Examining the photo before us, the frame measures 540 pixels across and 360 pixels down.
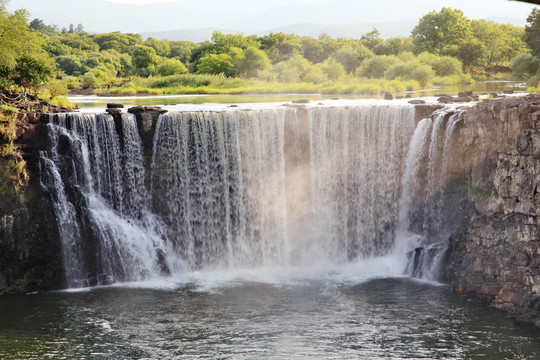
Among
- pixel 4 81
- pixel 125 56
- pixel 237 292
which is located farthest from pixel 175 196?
pixel 125 56

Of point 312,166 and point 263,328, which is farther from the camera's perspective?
point 312,166

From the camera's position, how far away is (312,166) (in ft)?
92.8

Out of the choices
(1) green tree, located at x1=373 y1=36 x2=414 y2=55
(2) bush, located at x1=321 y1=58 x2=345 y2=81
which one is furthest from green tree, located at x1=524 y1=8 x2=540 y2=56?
(1) green tree, located at x1=373 y1=36 x2=414 y2=55

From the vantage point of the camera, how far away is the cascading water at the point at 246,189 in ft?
83.4

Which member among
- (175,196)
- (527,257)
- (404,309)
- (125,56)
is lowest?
(404,309)

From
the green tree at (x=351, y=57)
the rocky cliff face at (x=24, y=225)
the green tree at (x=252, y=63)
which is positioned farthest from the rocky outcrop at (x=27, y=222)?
the green tree at (x=351, y=57)

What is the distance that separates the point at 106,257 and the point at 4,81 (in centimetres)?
906

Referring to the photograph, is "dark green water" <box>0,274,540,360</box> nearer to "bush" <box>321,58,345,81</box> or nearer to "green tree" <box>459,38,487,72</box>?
"bush" <box>321,58,345,81</box>

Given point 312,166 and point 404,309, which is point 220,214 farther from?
point 404,309

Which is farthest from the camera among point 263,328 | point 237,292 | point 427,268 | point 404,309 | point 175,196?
point 175,196

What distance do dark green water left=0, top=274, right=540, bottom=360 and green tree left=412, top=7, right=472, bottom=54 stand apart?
6071cm

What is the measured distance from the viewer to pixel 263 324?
65.4ft

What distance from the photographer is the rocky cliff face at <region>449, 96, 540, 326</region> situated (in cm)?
2134

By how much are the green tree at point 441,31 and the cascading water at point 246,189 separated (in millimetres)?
53732
